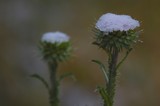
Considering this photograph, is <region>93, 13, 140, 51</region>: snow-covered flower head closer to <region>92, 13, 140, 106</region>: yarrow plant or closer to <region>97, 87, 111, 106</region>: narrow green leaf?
<region>92, 13, 140, 106</region>: yarrow plant

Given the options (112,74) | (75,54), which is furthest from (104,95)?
(75,54)

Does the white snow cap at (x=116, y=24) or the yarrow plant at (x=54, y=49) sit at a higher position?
the yarrow plant at (x=54, y=49)

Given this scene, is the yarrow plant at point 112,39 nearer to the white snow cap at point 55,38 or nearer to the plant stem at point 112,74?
the plant stem at point 112,74

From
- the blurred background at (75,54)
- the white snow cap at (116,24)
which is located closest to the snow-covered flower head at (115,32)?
the white snow cap at (116,24)

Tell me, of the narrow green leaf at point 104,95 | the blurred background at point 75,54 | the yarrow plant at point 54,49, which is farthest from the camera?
the blurred background at point 75,54

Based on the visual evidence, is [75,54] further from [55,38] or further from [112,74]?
[112,74]

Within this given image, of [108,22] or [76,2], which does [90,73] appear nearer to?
[76,2]

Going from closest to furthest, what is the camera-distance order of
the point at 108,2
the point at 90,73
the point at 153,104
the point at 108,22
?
the point at 108,22 → the point at 153,104 → the point at 90,73 → the point at 108,2

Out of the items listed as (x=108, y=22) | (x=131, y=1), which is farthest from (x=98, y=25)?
(x=131, y=1)
